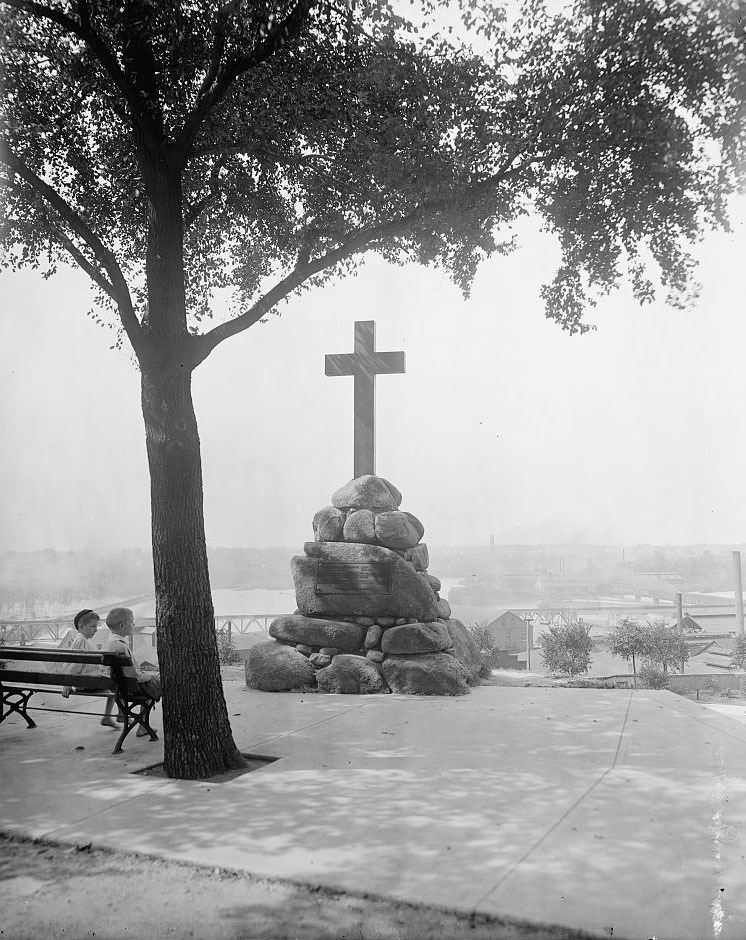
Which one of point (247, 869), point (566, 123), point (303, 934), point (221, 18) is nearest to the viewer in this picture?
point (303, 934)

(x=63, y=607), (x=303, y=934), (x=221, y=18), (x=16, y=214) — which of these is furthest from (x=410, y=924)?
(x=63, y=607)

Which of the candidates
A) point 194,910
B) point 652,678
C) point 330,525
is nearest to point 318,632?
point 330,525

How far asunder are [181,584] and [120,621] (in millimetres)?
1277

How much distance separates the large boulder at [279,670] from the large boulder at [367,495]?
1.83m

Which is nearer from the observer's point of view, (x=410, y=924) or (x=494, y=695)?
(x=410, y=924)

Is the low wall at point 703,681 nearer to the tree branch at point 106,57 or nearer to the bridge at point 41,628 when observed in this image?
the bridge at point 41,628

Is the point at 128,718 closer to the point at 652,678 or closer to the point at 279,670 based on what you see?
the point at 279,670

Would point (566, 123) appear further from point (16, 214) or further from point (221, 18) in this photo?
point (16, 214)

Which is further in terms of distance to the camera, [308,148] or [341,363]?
[341,363]

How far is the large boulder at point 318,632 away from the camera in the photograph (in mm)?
8344

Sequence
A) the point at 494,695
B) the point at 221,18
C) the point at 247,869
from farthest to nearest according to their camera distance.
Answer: the point at 494,695 < the point at 221,18 < the point at 247,869

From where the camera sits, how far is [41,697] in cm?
795

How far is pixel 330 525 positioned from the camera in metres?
8.95

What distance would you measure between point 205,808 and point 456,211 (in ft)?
15.6
